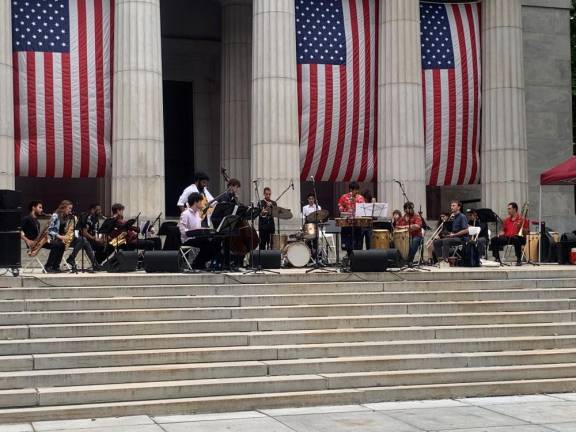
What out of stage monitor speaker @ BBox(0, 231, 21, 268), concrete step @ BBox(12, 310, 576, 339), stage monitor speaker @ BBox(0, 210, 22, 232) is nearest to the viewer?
concrete step @ BBox(12, 310, 576, 339)

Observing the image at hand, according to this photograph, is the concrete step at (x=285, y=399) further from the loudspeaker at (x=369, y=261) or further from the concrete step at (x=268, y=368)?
the loudspeaker at (x=369, y=261)

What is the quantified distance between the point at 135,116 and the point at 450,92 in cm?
1012

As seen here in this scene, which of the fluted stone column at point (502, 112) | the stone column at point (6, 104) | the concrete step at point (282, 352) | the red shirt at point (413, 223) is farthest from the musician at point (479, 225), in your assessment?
the stone column at point (6, 104)

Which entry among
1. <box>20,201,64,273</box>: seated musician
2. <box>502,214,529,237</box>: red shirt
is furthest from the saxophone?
<box>502,214,529,237</box>: red shirt

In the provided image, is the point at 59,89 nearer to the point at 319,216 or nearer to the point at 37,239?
the point at 37,239

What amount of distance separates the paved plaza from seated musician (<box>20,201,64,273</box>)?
8.17m

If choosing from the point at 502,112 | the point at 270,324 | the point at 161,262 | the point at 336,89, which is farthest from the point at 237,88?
the point at 270,324

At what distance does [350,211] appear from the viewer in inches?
882

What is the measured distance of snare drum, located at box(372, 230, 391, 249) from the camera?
22.7 metres

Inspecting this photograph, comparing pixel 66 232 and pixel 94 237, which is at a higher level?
pixel 66 232

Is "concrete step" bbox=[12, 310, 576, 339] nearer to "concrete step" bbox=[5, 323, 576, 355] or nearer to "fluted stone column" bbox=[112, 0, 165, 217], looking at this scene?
"concrete step" bbox=[5, 323, 576, 355]

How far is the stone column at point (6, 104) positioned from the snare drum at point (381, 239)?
9964 millimetres

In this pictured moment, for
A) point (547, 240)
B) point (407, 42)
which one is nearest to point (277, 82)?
point (407, 42)

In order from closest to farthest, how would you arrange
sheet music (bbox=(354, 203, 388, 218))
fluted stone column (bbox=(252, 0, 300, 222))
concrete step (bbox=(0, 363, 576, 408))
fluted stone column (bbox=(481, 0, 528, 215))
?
concrete step (bbox=(0, 363, 576, 408)), sheet music (bbox=(354, 203, 388, 218)), fluted stone column (bbox=(252, 0, 300, 222)), fluted stone column (bbox=(481, 0, 528, 215))
